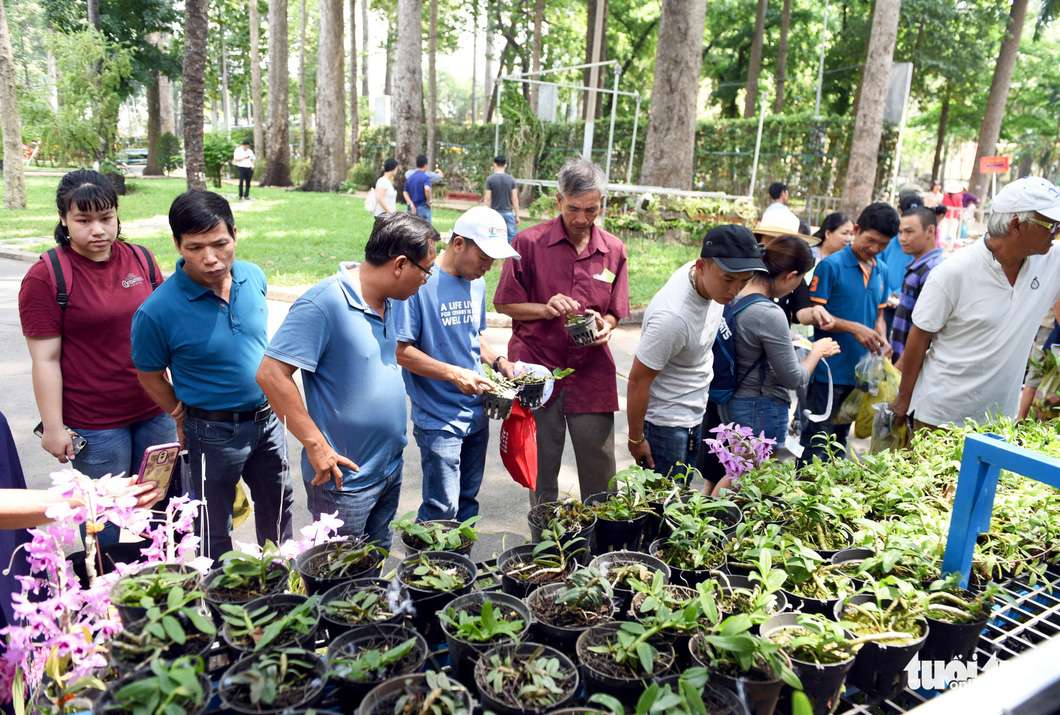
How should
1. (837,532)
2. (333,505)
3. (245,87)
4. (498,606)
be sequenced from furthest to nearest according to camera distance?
(245,87) → (333,505) → (837,532) → (498,606)

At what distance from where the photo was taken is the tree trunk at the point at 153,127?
88.3 feet

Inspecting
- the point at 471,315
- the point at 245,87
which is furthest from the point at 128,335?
the point at 245,87

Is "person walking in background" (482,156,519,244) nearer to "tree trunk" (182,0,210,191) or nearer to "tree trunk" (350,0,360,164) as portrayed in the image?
"tree trunk" (182,0,210,191)

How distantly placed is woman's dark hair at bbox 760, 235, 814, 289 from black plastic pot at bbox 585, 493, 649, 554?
1.80m

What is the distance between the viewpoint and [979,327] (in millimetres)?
3414

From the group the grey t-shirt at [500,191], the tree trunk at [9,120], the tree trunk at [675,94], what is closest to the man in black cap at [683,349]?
the grey t-shirt at [500,191]

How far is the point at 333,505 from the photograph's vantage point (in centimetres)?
A: 279

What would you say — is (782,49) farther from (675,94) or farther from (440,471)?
(440,471)

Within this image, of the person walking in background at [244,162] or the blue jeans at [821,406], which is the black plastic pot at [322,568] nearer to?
the blue jeans at [821,406]

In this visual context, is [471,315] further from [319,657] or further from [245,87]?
[245,87]

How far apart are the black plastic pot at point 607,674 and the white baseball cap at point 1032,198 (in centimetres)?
263

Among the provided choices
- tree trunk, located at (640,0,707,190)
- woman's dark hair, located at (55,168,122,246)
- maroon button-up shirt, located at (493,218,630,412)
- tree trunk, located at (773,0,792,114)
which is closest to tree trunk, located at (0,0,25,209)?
tree trunk, located at (640,0,707,190)

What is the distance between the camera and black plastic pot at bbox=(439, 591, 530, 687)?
155 cm

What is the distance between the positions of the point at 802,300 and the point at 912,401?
1136 mm
